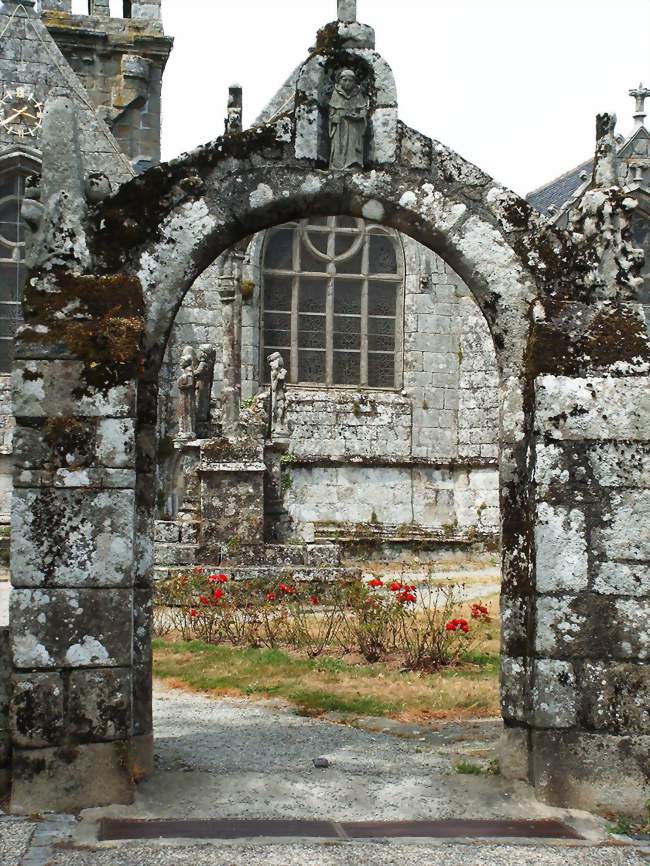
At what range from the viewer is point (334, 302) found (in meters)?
18.5

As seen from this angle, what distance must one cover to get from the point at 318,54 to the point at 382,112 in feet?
1.31

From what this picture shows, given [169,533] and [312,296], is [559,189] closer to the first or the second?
[312,296]

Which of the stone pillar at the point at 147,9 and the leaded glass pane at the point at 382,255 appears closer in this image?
the leaded glass pane at the point at 382,255

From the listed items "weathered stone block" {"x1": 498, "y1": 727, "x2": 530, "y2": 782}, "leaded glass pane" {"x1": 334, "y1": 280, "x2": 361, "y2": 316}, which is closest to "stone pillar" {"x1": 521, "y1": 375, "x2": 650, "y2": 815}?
"weathered stone block" {"x1": 498, "y1": 727, "x2": 530, "y2": 782}

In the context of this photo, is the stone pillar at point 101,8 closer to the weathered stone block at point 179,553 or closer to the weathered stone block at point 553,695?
the weathered stone block at point 179,553

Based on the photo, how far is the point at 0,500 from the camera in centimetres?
1683

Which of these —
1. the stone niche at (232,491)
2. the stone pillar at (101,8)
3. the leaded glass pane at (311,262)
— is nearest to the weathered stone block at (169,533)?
the stone niche at (232,491)

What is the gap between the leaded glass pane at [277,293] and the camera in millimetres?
18297

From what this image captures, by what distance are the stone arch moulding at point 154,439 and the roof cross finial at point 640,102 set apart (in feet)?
56.0

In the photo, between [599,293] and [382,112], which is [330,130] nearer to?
[382,112]

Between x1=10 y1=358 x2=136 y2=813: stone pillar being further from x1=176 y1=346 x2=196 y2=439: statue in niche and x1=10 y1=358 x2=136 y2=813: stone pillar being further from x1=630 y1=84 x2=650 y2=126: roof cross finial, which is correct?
x1=630 y1=84 x2=650 y2=126: roof cross finial

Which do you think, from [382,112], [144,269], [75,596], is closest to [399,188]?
[382,112]

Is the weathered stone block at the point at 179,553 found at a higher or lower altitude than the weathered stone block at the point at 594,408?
lower

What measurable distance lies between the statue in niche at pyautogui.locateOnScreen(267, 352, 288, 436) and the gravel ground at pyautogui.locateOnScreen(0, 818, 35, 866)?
36.1 feet
